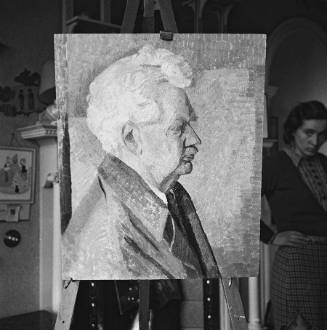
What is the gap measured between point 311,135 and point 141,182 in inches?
26.5

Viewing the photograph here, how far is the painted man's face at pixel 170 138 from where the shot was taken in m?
1.25

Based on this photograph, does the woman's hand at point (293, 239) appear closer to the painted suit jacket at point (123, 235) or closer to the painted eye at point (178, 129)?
the painted suit jacket at point (123, 235)

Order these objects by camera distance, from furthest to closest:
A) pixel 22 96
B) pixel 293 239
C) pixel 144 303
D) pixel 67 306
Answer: pixel 22 96
pixel 293 239
pixel 144 303
pixel 67 306

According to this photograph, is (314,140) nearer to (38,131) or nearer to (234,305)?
(234,305)

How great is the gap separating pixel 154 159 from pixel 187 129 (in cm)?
12

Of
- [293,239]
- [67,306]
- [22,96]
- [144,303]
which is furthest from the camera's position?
[22,96]

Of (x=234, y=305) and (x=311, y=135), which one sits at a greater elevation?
(x=311, y=135)

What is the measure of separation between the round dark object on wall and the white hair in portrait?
48.5 inches

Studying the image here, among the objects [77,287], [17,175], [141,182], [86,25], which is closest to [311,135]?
[141,182]

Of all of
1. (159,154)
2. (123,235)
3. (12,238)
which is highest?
(159,154)

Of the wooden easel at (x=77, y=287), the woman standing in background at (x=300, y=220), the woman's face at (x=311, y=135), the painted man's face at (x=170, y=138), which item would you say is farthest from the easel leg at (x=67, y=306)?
the woman's face at (x=311, y=135)

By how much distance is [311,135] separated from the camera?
5.30 feet

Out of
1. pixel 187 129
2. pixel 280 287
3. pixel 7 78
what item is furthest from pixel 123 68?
pixel 7 78

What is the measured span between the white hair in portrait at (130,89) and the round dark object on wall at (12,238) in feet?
4.04
